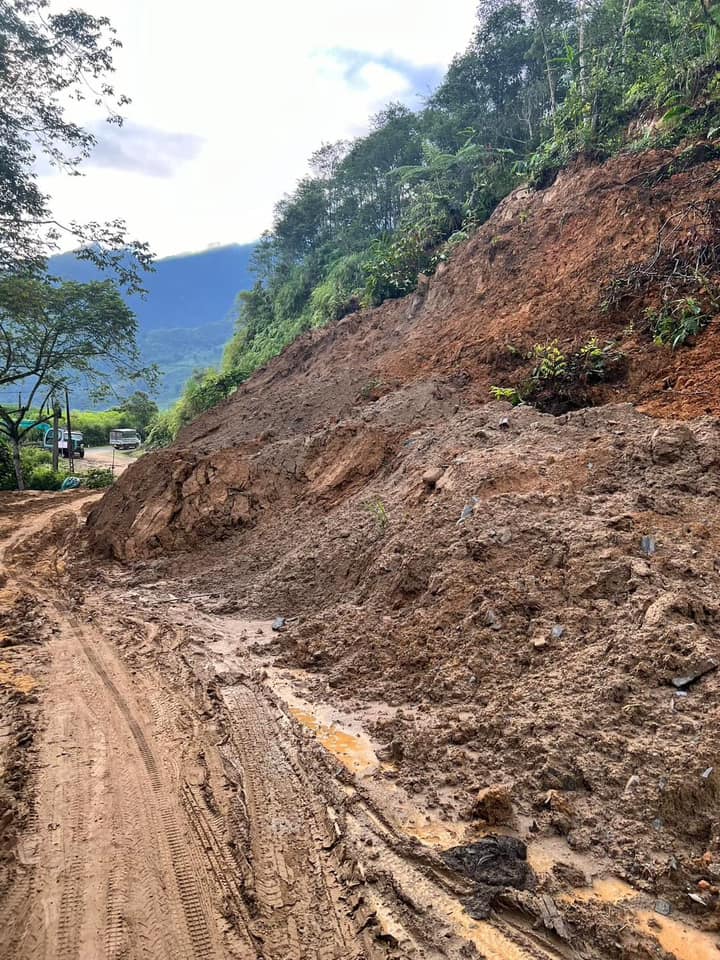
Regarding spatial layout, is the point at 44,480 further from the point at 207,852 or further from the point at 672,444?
the point at 672,444

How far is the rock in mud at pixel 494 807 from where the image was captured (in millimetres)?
3023

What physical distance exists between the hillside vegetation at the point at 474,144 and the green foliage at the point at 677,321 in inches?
3.3

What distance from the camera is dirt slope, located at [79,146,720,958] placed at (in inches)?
119

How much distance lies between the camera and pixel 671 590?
3893 millimetres

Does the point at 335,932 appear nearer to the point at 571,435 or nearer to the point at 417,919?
the point at 417,919

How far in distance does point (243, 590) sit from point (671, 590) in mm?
4915

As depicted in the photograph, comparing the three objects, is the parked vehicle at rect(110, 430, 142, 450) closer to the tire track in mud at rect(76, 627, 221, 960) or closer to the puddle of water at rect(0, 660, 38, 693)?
the puddle of water at rect(0, 660, 38, 693)

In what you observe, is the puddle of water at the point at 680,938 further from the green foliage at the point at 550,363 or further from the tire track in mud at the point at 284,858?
the green foliage at the point at 550,363

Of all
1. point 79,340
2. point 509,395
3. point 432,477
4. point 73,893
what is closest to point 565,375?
point 509,395

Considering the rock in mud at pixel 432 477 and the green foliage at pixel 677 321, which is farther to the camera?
the green foliage at pixel 677 321

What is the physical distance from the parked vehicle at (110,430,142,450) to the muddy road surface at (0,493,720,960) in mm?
34472

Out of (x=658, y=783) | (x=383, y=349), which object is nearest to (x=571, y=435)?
(x=658, y=783)

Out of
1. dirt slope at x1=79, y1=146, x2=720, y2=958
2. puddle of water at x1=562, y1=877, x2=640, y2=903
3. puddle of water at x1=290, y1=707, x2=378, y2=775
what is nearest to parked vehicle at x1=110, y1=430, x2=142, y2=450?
dirt slope at x1=79, y1=146, x2=720, y2=958

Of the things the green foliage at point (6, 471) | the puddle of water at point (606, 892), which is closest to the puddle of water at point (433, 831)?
the puddle of water at point (606, 892)
